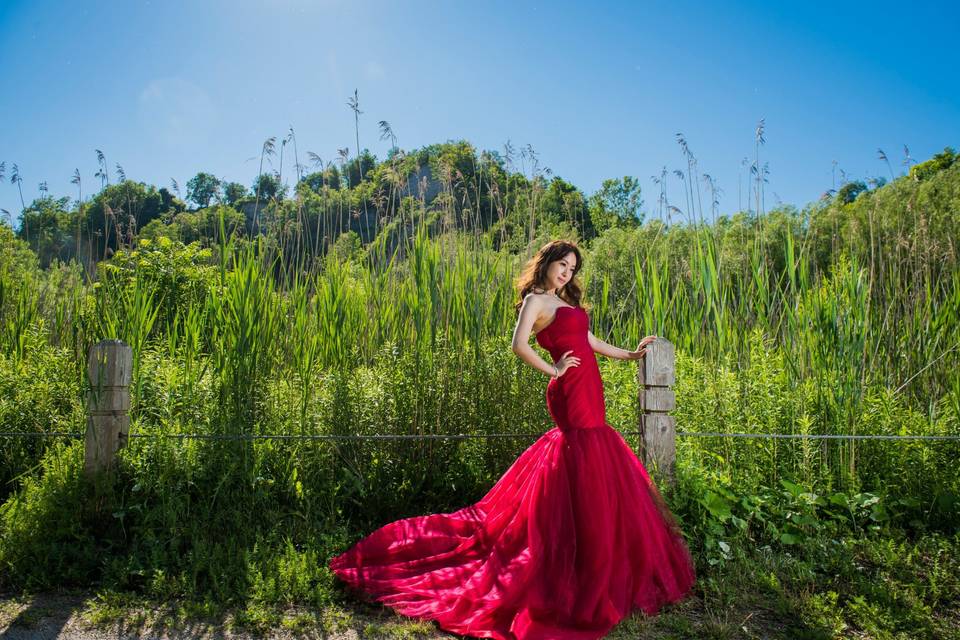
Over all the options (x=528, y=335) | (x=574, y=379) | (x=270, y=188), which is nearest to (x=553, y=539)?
(x=574, y=379)

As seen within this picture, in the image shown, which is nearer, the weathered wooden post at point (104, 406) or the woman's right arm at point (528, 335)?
the woman's right arm at point (528, 335)

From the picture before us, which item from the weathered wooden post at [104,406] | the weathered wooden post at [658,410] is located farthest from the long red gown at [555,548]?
the weathered wooden post at [104,406]

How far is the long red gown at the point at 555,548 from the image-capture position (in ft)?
7.89

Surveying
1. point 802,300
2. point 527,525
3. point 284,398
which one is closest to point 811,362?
point 802,300

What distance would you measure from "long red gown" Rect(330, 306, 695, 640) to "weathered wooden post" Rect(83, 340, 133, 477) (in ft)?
5.01

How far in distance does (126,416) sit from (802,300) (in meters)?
4.44

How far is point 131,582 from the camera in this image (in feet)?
9.62

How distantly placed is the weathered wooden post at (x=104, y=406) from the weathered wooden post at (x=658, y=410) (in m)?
Result: 2.91

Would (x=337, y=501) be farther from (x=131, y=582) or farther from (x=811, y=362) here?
(x=811, y=362)

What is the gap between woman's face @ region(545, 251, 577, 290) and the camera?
115 inches

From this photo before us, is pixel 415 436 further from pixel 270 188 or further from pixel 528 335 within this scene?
pixel 270 188

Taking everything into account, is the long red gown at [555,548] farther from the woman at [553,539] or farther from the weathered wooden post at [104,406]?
the weathered wooden post at [104,406]

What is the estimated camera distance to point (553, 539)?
2602 mm

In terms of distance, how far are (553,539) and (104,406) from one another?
2596mm
